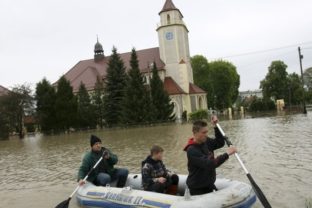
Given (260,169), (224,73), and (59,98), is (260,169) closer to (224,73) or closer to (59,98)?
(59,98)

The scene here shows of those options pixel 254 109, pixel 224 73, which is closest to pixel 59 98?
pixel 254 109

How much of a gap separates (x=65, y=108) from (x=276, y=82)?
152 feet

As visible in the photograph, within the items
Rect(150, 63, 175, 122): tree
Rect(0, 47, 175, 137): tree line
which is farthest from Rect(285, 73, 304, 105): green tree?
Rect(150, 63, 175, 122): tree

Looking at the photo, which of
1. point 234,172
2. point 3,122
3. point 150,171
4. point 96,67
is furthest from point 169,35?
point 150,171

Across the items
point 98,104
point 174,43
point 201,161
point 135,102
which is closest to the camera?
point 201,161

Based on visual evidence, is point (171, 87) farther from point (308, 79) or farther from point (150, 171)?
point (308, 79)

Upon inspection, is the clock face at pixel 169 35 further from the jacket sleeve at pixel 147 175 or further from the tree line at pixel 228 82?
Result: the jacket sleeve at pixel 147 175

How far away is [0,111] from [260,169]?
42620mm

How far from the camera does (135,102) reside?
152 feet

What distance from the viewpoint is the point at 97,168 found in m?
9.48

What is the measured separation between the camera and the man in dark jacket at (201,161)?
251 inches

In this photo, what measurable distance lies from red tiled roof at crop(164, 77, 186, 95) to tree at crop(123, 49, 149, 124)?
1042 cm

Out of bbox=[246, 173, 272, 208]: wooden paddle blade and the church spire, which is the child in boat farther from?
the church spire

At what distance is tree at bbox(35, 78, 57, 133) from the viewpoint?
50844mm
